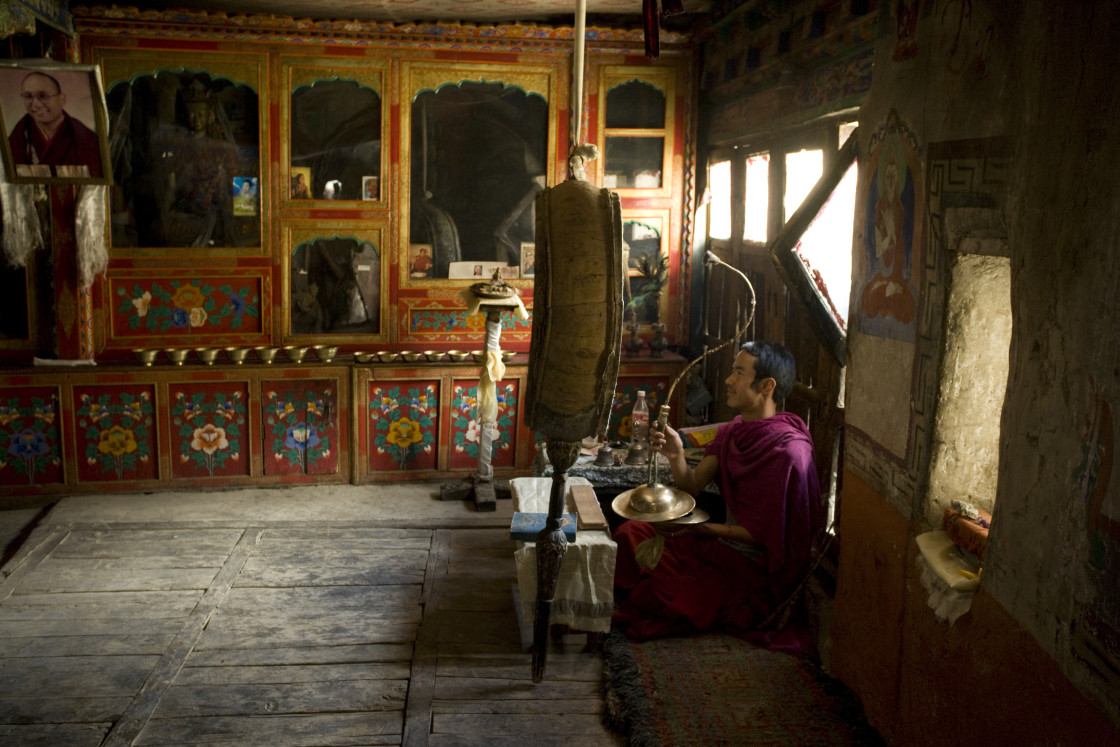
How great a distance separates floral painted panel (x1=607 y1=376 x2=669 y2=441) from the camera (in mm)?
7574

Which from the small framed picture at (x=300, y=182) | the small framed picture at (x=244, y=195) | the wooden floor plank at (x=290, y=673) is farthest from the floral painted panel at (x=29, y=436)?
the wooden floor plank at (x=290, y=673)

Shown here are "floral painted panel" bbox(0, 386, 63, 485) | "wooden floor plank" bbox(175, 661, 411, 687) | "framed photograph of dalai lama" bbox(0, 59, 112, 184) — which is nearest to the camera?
"wooden floor plank" bbox(175, 661, 411, 687)

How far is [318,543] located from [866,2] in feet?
15.2

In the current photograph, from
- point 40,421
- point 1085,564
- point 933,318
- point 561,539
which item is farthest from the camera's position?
point 40,421

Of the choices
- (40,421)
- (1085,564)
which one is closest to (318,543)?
(40,421)

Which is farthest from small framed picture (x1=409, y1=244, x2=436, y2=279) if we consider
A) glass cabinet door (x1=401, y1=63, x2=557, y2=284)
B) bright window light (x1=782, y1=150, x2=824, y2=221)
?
bright window light (x1=782, y1=150, x2=824, y2=221)

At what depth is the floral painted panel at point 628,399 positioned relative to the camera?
7.57 m

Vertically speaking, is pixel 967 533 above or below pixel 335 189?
below

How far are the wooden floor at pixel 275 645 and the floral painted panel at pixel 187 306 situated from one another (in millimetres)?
1688

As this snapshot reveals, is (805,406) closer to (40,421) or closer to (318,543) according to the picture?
(318,543)

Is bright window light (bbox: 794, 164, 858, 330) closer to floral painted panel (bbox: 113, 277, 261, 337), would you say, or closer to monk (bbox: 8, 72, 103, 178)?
floral painted panel (bbox: 113, 277, 261, 337)

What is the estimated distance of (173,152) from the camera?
7.06 meters

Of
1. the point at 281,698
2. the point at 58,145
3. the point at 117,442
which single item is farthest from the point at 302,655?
the point at 58,145

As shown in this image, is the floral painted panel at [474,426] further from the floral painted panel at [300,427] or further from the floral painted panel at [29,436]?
the floral painted panel at [29,436]
